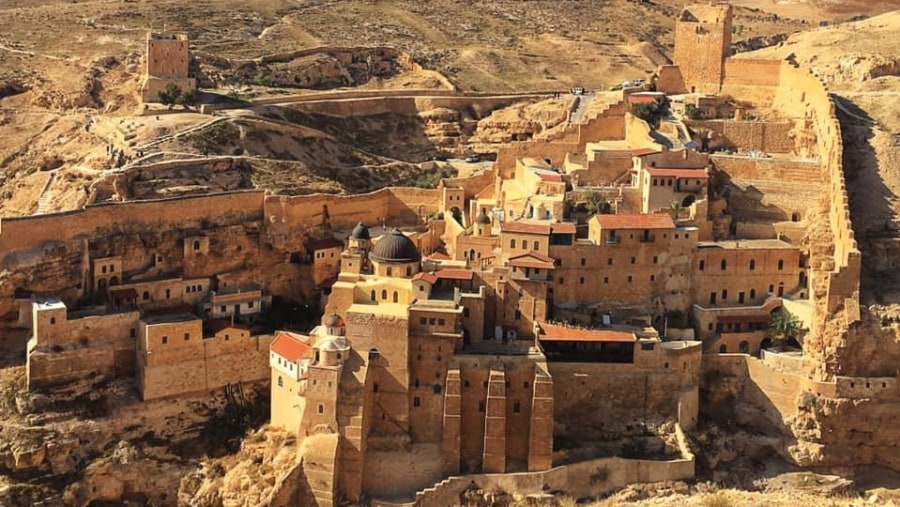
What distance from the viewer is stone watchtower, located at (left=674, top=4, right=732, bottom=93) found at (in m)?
49.8

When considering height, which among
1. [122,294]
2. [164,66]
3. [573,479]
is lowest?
[573,479]

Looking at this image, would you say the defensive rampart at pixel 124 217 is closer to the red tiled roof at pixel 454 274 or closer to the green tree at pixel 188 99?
the red tiled roof at pixel 454 274

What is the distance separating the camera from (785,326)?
3731cm

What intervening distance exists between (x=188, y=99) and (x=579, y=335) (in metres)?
21.4

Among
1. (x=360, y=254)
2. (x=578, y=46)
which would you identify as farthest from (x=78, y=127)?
(x=578, y=46)

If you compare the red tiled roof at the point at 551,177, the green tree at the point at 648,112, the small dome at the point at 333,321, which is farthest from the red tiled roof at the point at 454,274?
the green tree at the point at 648,112

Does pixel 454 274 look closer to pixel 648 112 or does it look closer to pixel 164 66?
pixel 648 112

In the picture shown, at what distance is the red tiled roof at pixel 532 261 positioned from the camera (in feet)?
119

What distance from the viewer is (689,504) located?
30266mm

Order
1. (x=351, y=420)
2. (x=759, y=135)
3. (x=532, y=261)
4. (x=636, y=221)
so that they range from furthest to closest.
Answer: (x=759, y=135), (x=636, y=221), (x=532, y=261), (x=351, y=420)

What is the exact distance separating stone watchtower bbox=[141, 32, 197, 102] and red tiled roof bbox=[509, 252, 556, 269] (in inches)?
773

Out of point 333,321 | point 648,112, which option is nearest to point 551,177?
point 648,112

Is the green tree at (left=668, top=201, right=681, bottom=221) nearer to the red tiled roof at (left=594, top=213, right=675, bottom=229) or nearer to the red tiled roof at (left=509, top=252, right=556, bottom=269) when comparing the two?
the red tiled roof at (left=594, top=213, right=675, bottom=229)

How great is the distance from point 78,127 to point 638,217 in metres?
22.5
